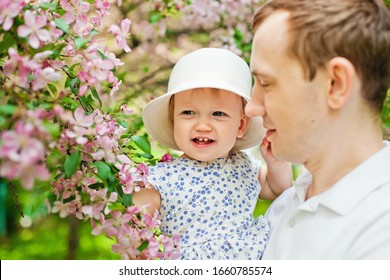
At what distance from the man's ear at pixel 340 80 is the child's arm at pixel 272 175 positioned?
61 centimetres

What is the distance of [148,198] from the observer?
1.90m

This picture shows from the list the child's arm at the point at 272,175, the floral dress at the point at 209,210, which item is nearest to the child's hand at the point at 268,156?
the child's arm at the point at 272,175

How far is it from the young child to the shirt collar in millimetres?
405

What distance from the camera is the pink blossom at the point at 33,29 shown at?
1267mm

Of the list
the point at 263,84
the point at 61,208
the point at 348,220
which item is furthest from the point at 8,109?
the point at 348,220

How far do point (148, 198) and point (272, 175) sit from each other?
1.51 feet

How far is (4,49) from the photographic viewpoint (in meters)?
1.36

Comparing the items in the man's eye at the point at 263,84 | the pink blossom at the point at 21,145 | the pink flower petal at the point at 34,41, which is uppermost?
the pink flower petal at the point at 34,41

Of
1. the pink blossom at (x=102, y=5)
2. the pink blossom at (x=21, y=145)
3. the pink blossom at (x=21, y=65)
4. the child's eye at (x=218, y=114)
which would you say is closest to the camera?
the pink blossom at (x=21, y=145)

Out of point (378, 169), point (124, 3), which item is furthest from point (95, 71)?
point (124, 3)

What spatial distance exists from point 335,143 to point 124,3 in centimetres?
247

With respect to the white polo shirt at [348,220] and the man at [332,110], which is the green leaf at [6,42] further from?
the white polo shirt at [348,220]

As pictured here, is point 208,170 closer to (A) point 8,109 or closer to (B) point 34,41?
(B) point 34,41

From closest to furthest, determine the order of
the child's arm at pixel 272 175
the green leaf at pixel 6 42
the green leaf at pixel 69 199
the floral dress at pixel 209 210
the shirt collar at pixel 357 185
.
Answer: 1. the green leaf at pixel 6 42
2. the shirt collar at pixel 357 185
3. the green leaf at pixel 69 199
4. the floral dress at pixel 209 210
5. the child's arm at pixel 272 175
